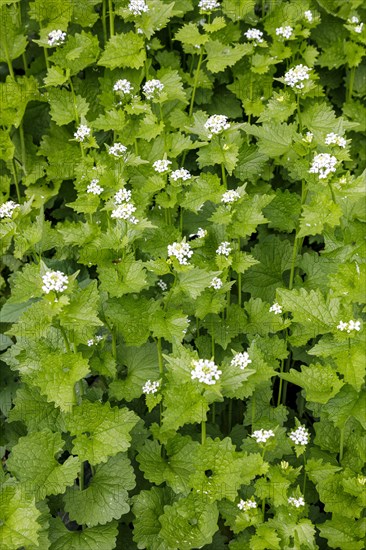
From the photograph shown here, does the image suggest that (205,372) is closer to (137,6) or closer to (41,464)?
(41,464)

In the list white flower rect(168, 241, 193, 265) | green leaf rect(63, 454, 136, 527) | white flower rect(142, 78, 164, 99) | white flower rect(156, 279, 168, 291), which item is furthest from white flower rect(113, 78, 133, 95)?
green leaf rect(63, 454, 136, 527)

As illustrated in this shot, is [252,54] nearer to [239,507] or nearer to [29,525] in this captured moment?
[239,507]

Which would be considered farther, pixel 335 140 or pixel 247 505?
pixel 335 140

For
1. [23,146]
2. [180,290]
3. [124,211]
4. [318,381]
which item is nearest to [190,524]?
[318,381]

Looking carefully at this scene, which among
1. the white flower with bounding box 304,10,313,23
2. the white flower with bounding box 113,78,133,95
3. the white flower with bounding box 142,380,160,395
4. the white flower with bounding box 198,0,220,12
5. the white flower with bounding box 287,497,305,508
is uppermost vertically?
the white flower with bounding box 198,0,220,12

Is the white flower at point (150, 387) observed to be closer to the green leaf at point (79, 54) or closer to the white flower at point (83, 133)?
the white flower at point (83, 133)

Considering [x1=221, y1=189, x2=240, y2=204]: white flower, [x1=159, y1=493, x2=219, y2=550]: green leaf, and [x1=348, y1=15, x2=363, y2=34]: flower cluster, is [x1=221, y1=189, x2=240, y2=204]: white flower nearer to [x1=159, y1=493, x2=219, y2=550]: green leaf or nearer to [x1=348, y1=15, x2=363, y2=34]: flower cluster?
[x1=159, y1=493, x2=219, y2=550]: green leaf

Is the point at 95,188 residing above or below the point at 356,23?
below
